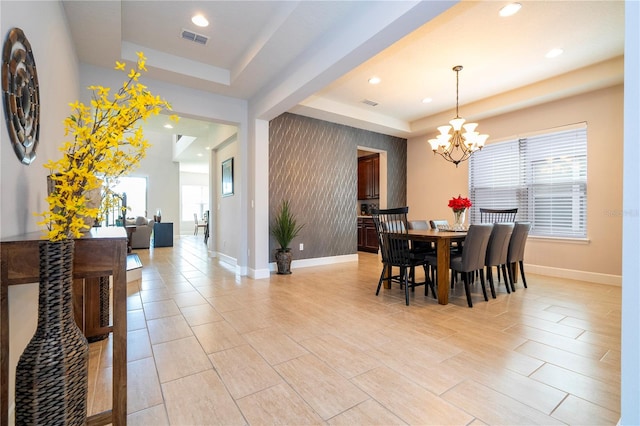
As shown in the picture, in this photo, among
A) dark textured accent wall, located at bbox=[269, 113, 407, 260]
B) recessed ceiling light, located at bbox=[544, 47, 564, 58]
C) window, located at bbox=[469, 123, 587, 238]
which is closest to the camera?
recessed ceiling light, located at bbox=[544, 47, 564, 58]

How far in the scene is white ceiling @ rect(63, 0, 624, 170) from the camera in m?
2.54

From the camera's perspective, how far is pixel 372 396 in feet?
5.08

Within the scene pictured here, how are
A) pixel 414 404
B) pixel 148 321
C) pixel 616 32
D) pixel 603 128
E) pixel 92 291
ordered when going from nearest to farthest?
pixel 414 404
pixel 92 291
pixel 148 321
pixel 616 32
pixel 603 128

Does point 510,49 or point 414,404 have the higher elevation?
point 510,49

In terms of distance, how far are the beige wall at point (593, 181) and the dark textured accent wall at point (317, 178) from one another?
2.87 metres

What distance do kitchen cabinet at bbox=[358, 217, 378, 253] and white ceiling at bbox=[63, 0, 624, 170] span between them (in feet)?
10.5

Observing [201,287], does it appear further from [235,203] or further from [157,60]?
[157,60]

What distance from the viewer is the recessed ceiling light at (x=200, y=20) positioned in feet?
9.17

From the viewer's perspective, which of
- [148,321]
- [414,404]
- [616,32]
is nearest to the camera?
[414,404]

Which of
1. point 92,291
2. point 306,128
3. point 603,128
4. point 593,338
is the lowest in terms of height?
point 593,338

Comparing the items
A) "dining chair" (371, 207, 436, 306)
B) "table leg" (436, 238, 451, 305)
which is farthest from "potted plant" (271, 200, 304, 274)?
"table leg" (436, 238, 451, 305)

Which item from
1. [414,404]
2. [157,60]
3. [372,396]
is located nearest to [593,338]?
[414,404]

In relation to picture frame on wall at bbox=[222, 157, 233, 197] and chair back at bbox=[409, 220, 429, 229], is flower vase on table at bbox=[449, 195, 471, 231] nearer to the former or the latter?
chair back at bbox=[409, 220, 429, 229]

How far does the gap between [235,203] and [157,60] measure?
8.28 feet
